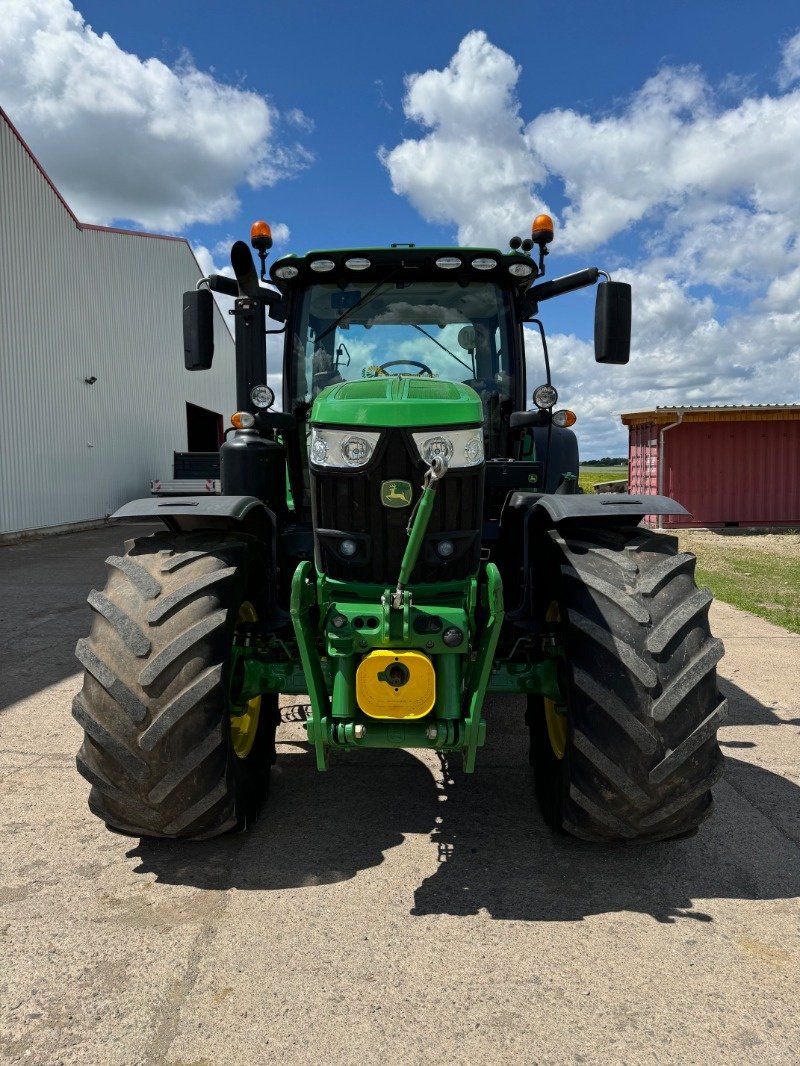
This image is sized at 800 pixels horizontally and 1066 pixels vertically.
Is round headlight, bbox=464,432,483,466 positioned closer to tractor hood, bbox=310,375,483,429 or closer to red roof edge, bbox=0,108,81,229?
tractor hood, bbox=310,375,483,429

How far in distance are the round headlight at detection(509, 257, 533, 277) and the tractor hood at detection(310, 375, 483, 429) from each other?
1267mm

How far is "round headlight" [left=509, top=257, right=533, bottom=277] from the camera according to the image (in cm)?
389

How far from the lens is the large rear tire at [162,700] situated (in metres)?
2.55

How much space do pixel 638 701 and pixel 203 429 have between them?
2796 centimetres

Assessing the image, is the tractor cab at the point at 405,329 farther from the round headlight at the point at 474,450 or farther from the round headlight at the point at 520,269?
the round headlight at the point at 474,450

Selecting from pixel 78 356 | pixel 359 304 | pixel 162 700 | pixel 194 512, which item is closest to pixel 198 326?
pixel 359 304

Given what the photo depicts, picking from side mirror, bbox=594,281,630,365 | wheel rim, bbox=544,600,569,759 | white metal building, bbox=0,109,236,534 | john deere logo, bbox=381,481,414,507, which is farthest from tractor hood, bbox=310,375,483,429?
white metal building, bbox=0,109,236,534

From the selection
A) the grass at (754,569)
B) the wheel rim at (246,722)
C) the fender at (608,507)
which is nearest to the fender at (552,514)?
the fender at (608,507)

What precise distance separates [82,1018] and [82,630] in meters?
5.25

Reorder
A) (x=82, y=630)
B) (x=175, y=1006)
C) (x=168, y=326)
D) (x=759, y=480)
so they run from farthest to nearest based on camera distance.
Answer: (x=168, y=326) < (x=759, y=480) < (x=82, y=630) < (x=175, y=1006)

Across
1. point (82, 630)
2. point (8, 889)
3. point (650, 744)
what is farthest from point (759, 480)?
point (8, 889)

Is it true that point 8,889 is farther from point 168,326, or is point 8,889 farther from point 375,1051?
point 168,326

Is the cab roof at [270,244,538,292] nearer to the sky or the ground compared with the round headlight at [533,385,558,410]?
nearer to the sky

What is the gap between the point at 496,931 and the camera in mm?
2416
